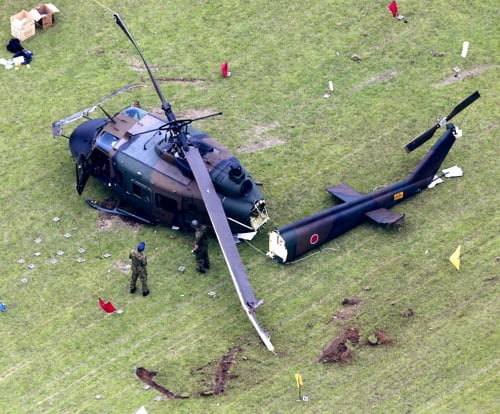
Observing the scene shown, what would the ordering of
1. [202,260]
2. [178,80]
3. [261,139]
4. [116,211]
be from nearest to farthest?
[202,260]
[116,211]
[261,139]
[178,80]

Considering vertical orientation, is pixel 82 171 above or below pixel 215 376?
above

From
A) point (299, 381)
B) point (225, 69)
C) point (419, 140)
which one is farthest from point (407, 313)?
point (225, 69)

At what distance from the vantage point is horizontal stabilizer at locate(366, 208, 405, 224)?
97.8 ft

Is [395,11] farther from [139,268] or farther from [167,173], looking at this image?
[139,268]

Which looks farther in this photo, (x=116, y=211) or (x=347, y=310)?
(x=116, y=211)

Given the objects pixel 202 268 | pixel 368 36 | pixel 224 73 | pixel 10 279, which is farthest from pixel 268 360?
pixel 368 36

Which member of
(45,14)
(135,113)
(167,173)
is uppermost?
(45,14)

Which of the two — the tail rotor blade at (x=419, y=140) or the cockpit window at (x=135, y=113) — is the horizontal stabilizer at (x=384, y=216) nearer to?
the tail rotor blade at (x=419, y=140)

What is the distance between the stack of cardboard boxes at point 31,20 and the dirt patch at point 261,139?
957cm

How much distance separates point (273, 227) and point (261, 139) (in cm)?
444

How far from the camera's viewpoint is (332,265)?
29.1 m

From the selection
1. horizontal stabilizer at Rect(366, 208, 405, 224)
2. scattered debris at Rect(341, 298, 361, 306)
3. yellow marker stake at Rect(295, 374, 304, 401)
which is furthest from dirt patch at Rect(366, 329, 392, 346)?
horizontal stabilizer at Rect(366, 208, 405, 224)

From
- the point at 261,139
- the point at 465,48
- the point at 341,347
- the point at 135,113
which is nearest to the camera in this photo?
the point at 341,347

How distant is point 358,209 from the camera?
30.0 metres
